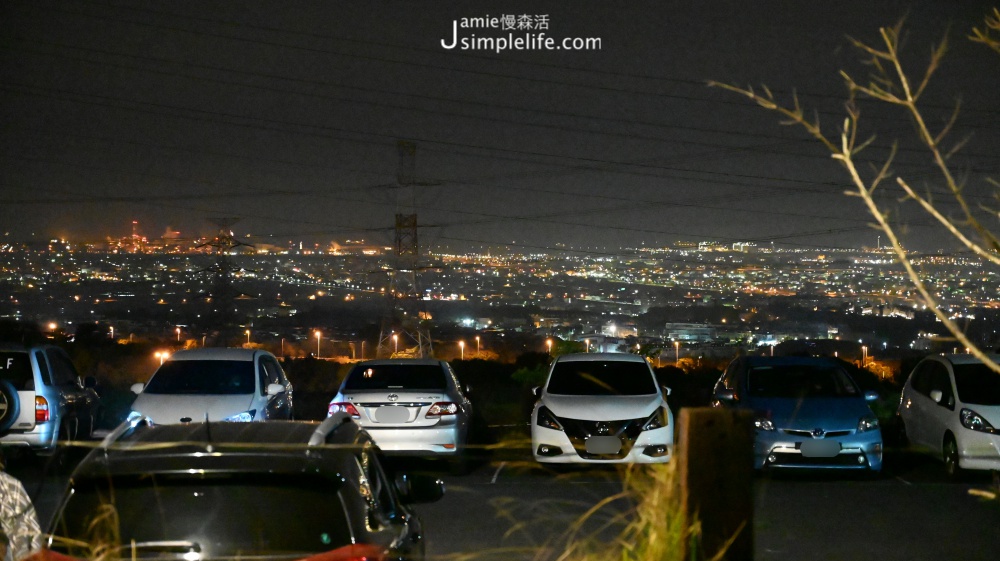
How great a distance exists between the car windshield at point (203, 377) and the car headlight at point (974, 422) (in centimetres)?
898

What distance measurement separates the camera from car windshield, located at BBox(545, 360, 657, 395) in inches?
603

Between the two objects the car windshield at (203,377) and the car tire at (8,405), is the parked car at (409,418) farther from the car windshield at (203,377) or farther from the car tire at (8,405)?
the car tire at (8,405)

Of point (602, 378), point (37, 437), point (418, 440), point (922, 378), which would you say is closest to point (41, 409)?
point (37, 437)

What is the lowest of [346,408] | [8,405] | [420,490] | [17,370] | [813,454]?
[813,454]

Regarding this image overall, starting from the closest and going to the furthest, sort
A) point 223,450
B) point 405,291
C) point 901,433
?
1. point 223,450
2. point 901,433
3. point 405,291

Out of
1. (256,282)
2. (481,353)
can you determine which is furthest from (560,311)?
(256,282)

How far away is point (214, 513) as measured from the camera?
423 cm

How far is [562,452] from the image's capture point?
1394cm

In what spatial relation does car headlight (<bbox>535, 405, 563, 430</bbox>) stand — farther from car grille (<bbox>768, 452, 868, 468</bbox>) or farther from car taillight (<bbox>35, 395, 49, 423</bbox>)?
car taillight (<bbox>35, 395, 49, 423</bbox>)

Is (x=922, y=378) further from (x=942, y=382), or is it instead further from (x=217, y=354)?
(x=217, y=354)

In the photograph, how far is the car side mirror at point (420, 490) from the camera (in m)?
5.82

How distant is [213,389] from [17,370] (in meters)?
2.51

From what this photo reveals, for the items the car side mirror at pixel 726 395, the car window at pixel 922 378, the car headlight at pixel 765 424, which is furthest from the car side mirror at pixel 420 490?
the car window at pixel 922 378

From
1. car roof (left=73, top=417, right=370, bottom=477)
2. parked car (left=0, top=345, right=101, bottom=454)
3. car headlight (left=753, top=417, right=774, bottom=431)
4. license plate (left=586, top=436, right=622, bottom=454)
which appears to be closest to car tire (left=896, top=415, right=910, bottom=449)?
car headlight (left=753, top=417, right=774, bottom=431)
